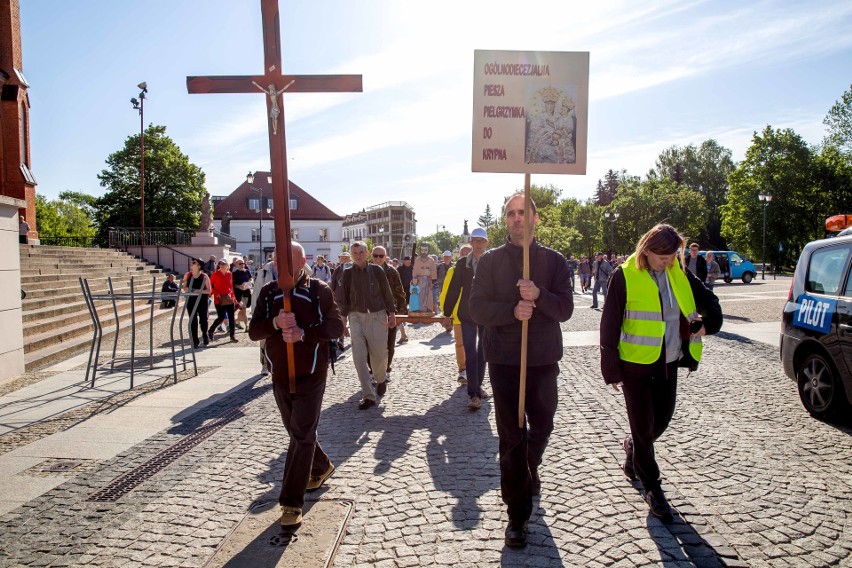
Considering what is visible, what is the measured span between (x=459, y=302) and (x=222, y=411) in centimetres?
293

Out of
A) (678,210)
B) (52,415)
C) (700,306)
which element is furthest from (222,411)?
(678,210)

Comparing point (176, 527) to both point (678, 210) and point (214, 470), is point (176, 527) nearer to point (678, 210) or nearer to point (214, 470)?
point (214, 470)

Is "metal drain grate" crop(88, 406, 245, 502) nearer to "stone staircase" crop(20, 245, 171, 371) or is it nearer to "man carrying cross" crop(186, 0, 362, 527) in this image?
"man carrying cross" crop(186, 0, 362, 527)

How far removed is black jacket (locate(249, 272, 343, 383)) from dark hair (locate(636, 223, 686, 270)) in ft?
6.65

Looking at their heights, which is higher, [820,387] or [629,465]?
[820,387]

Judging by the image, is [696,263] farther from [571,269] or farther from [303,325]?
[571,269]

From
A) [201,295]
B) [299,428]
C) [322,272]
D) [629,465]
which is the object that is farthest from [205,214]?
[629,465]

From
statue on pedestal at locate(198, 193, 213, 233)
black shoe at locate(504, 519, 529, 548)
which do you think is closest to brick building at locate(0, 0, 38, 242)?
statue on pedestal at locate(198, 193, 213, 233)

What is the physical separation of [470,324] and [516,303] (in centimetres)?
312

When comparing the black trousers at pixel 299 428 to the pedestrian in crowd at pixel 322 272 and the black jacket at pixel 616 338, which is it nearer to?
the black jacket at pixel 616 338

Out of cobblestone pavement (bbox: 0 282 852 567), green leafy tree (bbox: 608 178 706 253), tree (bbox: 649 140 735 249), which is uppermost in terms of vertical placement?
tree (bbox: 649 140 735 249)

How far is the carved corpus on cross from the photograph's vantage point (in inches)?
145

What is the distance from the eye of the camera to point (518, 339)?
354 centimetres

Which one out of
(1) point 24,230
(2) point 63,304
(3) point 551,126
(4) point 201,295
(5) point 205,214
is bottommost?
(2) point 63,304
